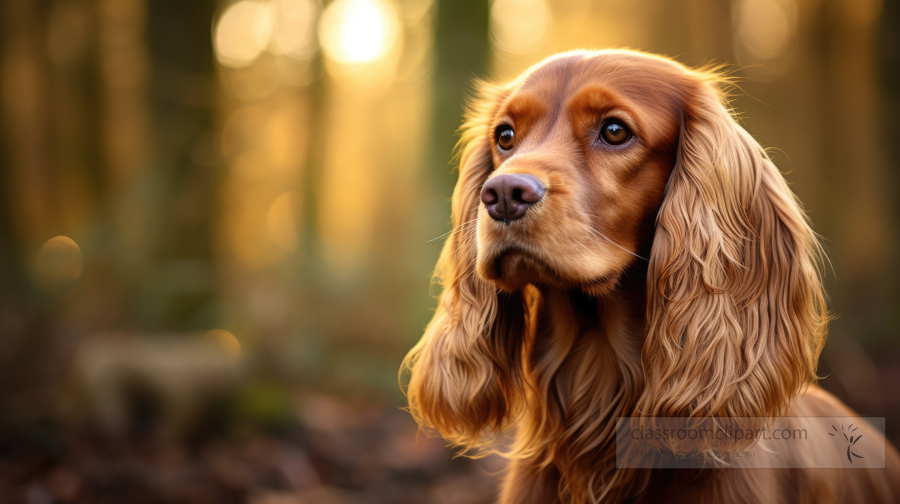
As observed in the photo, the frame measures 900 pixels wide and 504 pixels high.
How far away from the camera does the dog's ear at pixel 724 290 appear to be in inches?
66.6

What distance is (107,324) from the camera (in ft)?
17.6

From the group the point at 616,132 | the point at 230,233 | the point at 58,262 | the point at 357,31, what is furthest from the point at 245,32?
the point at 616,132

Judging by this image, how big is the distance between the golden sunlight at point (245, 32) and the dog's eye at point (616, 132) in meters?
6.37

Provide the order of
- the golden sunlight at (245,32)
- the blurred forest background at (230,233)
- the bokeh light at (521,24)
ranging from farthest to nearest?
the golden sunlight at (245,32)
the bokeh light at (521,24)
the blurred forest background at (230,233)

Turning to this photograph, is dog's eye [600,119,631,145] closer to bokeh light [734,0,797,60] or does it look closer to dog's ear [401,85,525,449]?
dog's ear [401,85,525,449]

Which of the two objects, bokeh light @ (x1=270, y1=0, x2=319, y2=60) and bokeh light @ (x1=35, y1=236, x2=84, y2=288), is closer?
bokeh light @ (x1=35, y1=236, x2=84, y2=288)

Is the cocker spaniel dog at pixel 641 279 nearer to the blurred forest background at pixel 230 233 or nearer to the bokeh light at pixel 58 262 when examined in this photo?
the blurred forest background at pixel 230 233

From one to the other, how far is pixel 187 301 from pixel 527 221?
5.26m

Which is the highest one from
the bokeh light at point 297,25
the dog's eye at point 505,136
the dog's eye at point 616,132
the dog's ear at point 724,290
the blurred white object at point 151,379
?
the bokeh light at point 297,25

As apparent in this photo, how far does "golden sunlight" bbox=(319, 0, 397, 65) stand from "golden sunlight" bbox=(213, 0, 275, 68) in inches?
32.7

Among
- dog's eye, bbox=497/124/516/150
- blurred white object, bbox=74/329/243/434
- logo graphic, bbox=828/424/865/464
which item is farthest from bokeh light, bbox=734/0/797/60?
blurred white object, bbox=74/329/243/434

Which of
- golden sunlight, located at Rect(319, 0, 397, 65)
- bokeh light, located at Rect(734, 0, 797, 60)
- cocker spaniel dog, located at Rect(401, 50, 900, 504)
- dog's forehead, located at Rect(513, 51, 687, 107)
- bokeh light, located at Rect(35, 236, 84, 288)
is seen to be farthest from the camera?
golden sunlight, located at Rect(319, 0, 397, 65)

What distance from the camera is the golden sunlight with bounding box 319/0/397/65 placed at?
28.6 feet

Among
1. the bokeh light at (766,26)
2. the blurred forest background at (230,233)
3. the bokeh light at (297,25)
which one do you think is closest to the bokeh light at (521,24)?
the blurred forest background at (230,233)
